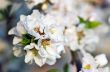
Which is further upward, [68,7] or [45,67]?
[68,7]

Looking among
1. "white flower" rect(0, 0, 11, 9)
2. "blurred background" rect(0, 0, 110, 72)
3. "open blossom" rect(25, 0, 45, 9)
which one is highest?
"open blossom" rect(25, 0, 45, 9)

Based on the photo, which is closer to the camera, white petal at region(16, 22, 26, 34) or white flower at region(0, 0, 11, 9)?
white petal at region(16, 22, 26, 34)

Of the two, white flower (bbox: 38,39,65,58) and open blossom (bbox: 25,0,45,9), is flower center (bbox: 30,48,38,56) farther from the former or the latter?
open blossom (bbox: 25,0,45,9)

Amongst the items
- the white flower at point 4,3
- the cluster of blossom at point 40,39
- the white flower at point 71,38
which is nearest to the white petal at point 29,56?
the cluster of blossom at point 40,39

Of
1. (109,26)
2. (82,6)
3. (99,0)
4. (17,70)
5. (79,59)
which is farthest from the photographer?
(99,0)

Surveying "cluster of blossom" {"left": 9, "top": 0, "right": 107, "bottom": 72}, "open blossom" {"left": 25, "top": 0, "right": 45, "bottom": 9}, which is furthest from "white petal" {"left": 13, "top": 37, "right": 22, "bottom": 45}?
"open blossom" {"left": 25, "top": 0, "right": 45, "bottom": 9}

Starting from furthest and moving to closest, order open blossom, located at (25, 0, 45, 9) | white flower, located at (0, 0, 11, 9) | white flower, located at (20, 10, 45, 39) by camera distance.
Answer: white flower, located at (0, 0, 11, 9)
open blossom, located at (25, 0, 45, 9)
white flower, located at (20, 10, 45, 39)

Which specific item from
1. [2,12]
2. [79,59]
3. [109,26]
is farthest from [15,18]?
[109,26]

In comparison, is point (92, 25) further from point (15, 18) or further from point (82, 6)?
point (82, 6)

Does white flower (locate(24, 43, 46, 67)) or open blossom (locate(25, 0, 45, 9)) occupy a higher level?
open blossom (locate(25, 0, 45, 9))

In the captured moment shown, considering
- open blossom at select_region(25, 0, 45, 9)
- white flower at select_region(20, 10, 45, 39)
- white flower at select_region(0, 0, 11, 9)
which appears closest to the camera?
white flower at select_region(20, 10, 45, 39)

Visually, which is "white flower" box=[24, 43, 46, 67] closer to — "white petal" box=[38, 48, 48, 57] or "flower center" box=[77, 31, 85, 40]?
"white petal" box=[38, 48, 48, 57]
